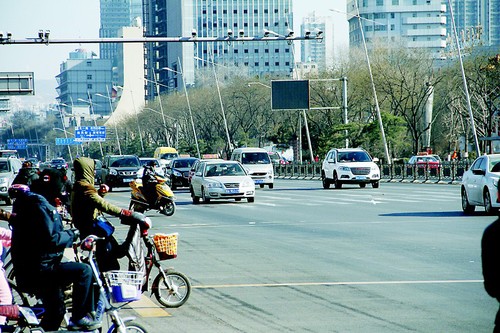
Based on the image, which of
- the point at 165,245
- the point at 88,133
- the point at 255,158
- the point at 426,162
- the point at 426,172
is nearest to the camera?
the point at 165,245

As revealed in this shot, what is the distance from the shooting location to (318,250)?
18422mm

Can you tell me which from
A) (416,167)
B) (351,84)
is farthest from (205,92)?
(416,167)

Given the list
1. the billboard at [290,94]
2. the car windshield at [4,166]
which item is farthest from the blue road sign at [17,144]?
the car windshield at [4,166]

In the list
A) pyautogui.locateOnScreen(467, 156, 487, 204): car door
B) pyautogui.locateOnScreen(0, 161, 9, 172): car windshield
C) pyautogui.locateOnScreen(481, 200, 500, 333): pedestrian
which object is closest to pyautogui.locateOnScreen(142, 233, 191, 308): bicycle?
pyautogui.locateOnScreen(481, 200, 500, 333): pedestrian

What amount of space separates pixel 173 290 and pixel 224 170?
1050 inches

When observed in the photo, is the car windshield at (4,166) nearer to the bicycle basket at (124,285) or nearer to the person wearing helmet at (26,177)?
the person wearing helmet at (26,177)

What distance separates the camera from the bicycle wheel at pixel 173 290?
38.8ft

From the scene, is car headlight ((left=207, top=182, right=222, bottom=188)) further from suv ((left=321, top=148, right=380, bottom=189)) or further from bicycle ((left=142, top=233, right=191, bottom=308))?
bicycle ((left=142, top=233, right=191, bottom=308))

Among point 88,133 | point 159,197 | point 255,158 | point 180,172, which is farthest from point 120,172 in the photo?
point 88,133

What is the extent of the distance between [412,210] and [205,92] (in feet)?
307

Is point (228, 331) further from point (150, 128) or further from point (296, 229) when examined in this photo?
point (150, 128)

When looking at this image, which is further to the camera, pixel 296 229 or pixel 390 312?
pixel 296 229

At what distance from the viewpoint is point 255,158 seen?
54438 mm

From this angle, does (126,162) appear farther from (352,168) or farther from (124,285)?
(124,285)
